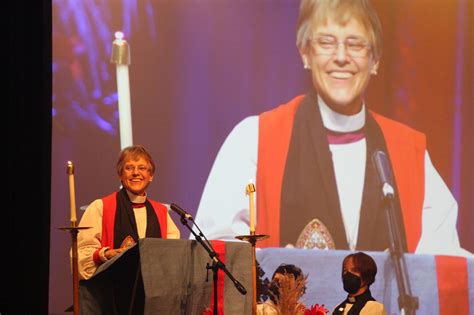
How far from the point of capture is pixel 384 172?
5.59 m

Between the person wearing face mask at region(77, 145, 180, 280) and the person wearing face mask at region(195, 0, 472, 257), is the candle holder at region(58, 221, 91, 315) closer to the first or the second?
the person wearing face mask at region(77, 145, 180, 280)

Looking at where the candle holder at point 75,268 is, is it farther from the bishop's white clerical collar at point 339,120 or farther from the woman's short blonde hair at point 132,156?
the bishop's white clerical collar at point 339,120

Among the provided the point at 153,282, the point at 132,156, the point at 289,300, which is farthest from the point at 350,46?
the point at 153,282

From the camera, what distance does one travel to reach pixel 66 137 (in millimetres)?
5414

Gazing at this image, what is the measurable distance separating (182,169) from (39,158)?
941 millimetres

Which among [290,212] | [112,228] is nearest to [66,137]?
[290,212]

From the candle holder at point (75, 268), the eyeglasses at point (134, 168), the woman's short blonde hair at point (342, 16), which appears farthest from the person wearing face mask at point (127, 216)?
the woman's short blonde hair at point (342, 16)

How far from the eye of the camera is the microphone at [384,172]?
5.57 m

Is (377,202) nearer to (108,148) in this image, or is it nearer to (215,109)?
(215,109)

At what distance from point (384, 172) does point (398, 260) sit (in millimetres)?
607

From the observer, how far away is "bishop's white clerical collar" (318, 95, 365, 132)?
570cm

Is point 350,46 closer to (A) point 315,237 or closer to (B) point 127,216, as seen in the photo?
(A) point 315,237

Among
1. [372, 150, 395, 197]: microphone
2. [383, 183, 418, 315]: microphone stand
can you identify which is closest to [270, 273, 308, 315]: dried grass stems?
[383, 183, 418, 315]: microphone stand

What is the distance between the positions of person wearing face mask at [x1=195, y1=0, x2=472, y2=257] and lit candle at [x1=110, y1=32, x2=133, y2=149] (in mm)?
631
